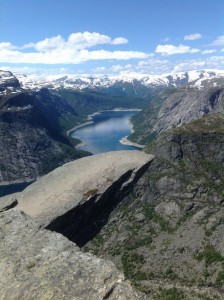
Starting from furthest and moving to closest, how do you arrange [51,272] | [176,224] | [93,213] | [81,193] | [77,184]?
[176,224] < [93,213] < [81,193] < [77,184] < [51,272]

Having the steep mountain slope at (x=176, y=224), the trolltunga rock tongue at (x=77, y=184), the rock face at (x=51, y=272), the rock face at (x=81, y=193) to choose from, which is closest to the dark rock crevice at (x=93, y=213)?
the rock face at (x=81, y=193)

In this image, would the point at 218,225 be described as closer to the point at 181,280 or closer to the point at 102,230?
the point at 181,280

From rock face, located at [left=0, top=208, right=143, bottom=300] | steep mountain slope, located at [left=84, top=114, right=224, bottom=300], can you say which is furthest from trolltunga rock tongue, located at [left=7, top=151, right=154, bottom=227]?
rock face, located at [left=0, top=208, right=143, bottom=300]

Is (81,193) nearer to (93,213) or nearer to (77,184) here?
(77,184)

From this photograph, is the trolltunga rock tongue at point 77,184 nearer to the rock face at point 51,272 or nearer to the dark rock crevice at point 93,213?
the dark rock crevice at point 93,213

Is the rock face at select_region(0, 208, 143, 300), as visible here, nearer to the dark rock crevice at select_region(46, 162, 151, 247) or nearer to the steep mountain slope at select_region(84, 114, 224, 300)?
the dark rock crevice at select_region(46, 162, 151, 247)

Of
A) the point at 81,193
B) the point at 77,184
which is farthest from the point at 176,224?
the point at 77,184

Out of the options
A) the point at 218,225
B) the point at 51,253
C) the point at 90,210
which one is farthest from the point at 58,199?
the point at 51,253
